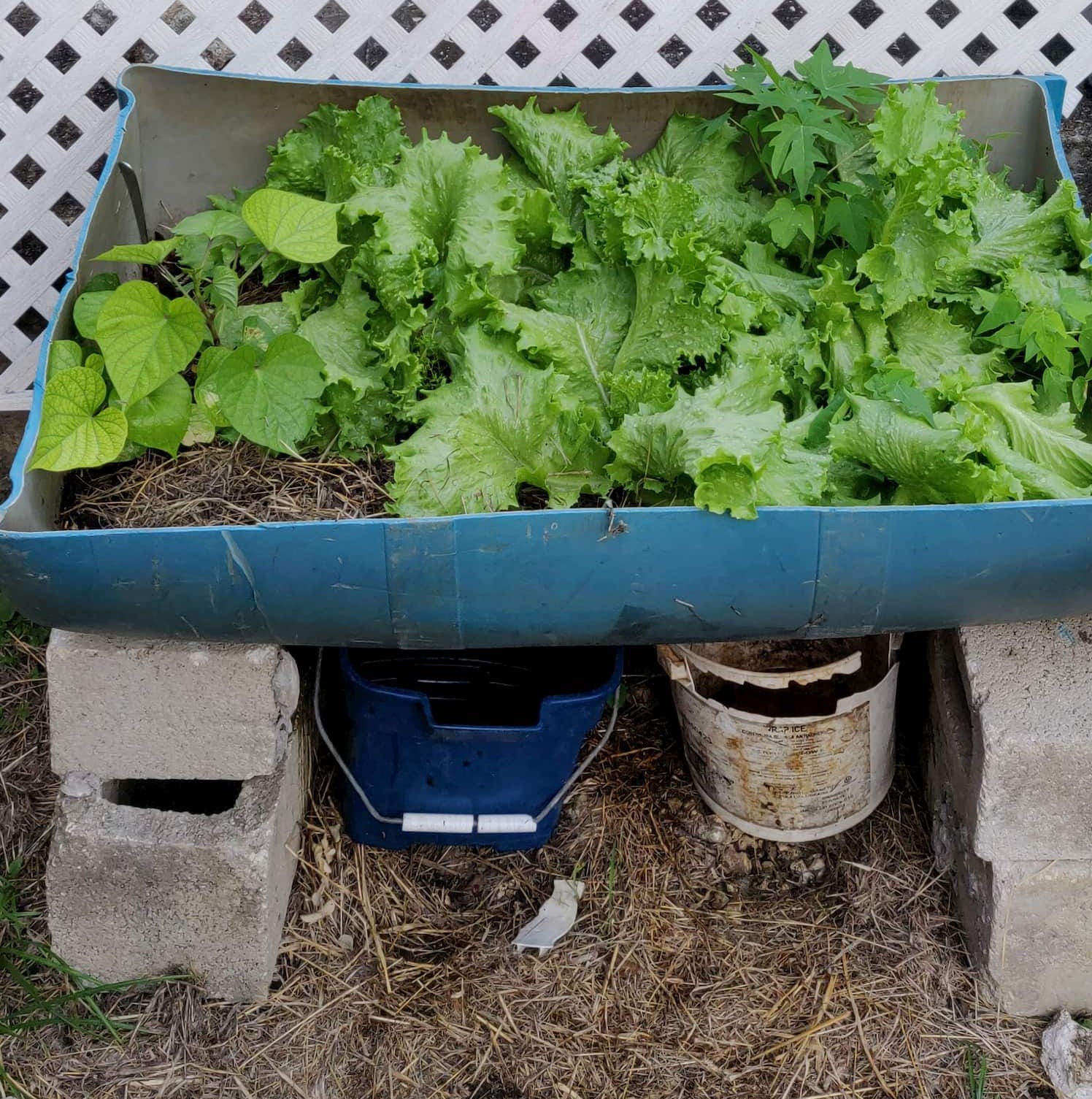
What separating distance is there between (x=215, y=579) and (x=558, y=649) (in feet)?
2.52

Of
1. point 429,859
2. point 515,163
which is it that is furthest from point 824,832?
point 515,163

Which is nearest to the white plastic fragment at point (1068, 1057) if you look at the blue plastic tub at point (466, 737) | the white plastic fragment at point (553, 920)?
the white plastic fragment at point (553, 920)

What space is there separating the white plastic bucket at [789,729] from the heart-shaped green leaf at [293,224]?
3.06 feet

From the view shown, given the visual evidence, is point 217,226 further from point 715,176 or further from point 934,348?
point 934,348

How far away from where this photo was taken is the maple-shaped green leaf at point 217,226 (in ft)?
6.69

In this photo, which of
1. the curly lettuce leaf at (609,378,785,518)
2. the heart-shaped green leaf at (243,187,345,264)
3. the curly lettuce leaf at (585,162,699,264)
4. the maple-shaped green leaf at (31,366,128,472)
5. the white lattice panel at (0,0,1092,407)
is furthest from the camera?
the white lattice panel at (0,0,1092,407)

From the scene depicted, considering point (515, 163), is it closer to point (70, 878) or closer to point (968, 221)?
point (968, 221)

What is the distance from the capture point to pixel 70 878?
1.88m

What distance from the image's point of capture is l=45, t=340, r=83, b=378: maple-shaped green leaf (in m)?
1.78

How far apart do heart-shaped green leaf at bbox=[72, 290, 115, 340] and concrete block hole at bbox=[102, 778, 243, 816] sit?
81cm

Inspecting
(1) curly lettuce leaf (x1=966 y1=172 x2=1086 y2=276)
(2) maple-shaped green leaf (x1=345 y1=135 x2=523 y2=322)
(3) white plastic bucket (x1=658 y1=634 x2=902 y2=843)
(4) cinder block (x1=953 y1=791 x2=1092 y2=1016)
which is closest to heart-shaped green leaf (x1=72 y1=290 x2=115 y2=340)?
(2) maple-shaped green leaf (x1=345 y1=135 x2=523 y2=322)

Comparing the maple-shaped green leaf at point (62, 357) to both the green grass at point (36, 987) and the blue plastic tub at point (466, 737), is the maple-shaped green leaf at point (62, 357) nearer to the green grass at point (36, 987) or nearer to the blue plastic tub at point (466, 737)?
the blue plastic tub at point (466, 737)

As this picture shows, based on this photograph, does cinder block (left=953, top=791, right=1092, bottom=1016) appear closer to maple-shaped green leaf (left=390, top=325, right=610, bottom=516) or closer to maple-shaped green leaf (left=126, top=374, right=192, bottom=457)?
maple-shaped green leaf (left=390, top=325, right=610, bottom=516)

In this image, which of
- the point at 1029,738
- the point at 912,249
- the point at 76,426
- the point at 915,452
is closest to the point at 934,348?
the point at 912,249
